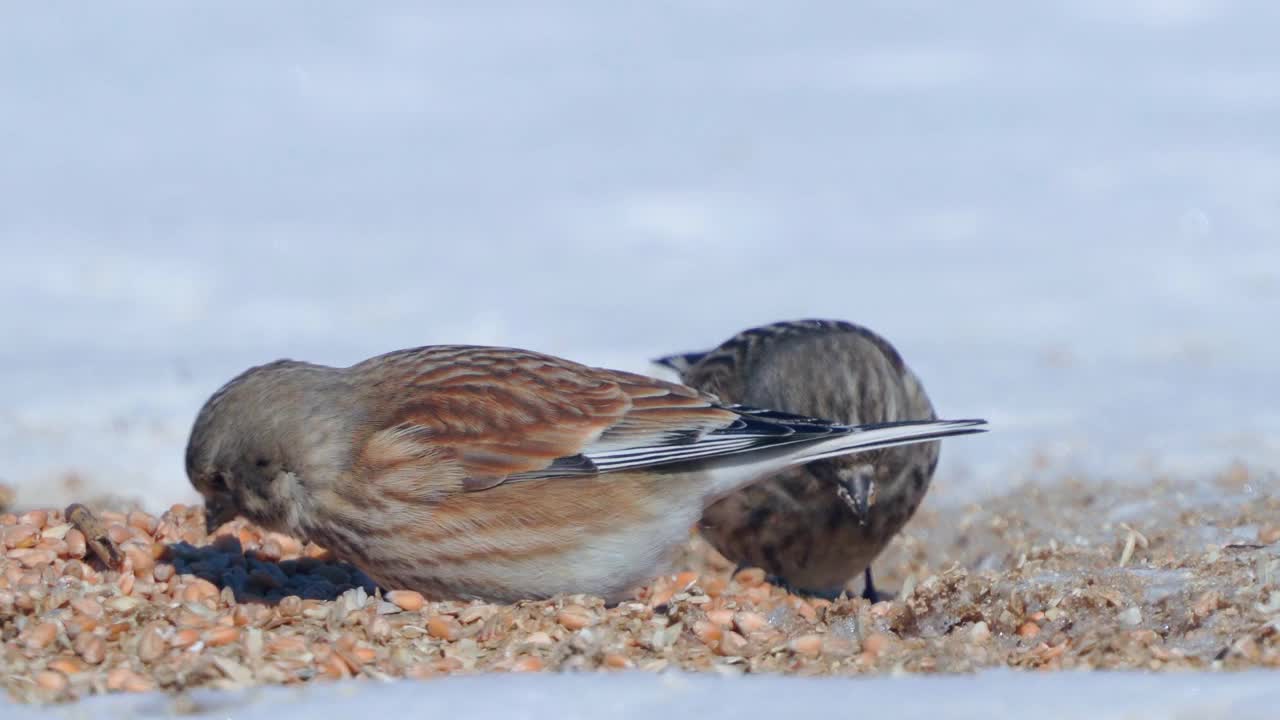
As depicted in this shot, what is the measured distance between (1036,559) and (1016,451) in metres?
2.12

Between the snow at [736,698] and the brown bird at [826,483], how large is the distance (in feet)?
7.99

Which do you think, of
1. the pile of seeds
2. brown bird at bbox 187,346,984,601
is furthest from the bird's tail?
the pile of seeds

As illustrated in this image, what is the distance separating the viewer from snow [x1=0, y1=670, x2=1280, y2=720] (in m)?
3.19

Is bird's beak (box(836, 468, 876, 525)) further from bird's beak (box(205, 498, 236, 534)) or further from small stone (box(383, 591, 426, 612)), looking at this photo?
bird's beak (box(205, 498, 236, 534))

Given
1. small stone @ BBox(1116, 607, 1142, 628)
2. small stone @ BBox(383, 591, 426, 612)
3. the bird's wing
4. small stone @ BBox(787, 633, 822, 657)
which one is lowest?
small stone @ BBox(1116, 607, 1142, 628)

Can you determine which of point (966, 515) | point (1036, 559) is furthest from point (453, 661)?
point (966, 515)

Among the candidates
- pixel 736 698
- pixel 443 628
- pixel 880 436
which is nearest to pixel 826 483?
pixel 880 436

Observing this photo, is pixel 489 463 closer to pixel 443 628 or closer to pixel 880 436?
pixel 443 628

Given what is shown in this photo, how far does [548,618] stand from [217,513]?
4.01 ft

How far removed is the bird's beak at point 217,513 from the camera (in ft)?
16.8

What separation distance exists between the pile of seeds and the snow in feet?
0.62

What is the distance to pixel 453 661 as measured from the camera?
13.3 feet

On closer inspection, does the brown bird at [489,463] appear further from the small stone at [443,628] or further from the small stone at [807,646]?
the small stone at [807,646]

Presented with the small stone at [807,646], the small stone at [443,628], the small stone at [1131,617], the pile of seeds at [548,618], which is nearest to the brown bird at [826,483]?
the pile of seeds at [548,618]
